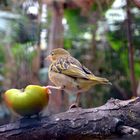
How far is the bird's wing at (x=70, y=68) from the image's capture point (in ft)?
4.82

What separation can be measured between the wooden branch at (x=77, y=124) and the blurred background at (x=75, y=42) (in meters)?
1.29

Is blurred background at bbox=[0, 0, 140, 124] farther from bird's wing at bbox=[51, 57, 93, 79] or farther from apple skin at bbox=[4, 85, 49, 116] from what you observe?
apple skin at bbox=[4, 85, 49, 116]

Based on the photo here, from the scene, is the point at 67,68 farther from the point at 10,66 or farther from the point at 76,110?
the point at 10,66

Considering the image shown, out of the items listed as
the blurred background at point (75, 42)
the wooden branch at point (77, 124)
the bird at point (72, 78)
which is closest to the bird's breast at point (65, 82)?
the bird at point (72, 78)

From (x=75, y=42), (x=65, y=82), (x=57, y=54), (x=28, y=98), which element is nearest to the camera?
(x=28, y=98)

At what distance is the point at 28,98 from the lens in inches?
50.8

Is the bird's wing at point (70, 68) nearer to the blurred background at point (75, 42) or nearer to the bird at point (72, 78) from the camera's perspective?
the bird at point (72, 78)

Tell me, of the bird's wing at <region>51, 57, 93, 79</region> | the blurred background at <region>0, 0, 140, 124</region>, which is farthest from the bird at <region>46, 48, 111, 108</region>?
the blurred background at <region>0, 0, 140, 124</region>

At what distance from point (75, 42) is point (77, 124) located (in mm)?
2608

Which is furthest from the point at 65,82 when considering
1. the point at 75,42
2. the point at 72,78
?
the point at 75,42

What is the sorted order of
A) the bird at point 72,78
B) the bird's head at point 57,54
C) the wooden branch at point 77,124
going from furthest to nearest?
the bird's head at point 57,54 < the bird at point 72,78 < the wooden branch at point 77,124

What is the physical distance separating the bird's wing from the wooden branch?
0.17 m

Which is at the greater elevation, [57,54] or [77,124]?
[57,54]

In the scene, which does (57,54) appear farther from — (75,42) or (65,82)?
(75,42)
